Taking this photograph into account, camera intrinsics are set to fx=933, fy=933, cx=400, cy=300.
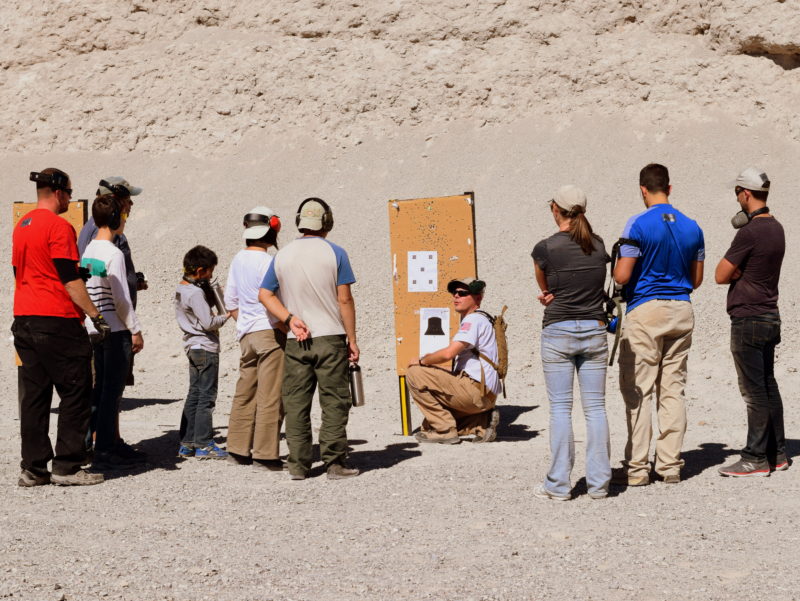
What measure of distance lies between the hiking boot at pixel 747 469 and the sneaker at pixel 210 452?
390cm

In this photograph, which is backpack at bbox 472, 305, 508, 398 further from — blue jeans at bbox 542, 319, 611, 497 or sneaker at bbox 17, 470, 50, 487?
sneaker at bbox 17, 470, 50, 487

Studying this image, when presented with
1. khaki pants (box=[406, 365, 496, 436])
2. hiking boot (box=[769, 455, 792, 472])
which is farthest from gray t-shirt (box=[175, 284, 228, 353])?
hiking boot (box=[769, 455, 792, 472])

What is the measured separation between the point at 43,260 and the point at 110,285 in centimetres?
77

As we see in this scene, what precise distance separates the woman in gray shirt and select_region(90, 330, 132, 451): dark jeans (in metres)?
3.23

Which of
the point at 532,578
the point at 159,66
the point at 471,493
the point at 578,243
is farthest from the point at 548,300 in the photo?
the point at 159,66

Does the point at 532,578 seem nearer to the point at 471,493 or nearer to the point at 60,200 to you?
the point at 471,493

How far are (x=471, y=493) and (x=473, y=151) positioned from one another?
1894cm

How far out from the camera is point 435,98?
26.0 meters

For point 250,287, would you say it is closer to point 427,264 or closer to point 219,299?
point 219,299

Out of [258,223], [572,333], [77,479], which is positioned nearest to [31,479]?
[77,479]

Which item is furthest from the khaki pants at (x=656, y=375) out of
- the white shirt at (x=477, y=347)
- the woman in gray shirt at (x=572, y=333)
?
the white shirt at (x=477, y=347)

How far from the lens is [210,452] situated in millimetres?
7641

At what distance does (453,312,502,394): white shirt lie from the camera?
26.3ft

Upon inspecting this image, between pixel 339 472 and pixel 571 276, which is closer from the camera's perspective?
pixel 571 276
